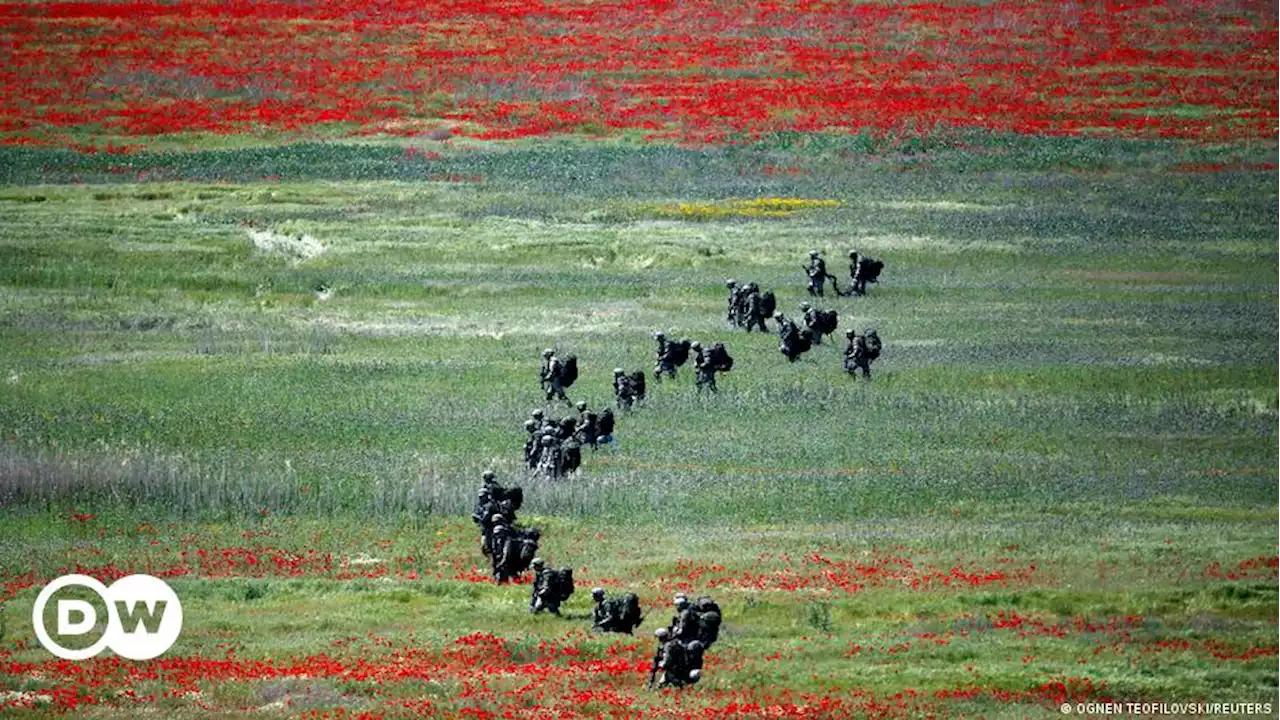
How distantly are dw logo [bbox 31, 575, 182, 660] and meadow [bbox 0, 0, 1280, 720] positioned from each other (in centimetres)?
39

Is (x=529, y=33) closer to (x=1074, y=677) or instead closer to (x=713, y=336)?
(x=713, y=336)

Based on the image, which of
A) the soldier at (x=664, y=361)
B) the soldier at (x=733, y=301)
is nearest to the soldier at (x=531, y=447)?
the soldier at (x=664, y=361)

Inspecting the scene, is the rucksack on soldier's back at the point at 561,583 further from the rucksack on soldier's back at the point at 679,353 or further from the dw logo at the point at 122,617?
the rucksack on soldier's back at the point at 679,353

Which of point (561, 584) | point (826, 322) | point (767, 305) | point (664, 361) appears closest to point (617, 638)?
point (561, 584)

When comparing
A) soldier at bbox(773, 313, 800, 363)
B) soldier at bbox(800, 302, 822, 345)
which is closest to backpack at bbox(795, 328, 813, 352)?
soldier at bbox(773, 313, 800, 363)

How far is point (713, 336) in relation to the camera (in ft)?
178

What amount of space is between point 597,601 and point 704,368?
1862 cm

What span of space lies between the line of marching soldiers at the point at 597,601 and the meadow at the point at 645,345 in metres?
0.32

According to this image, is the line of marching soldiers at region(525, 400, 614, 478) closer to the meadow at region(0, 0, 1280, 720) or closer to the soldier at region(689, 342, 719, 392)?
the meadow at region(0, 0, 1280, 720)

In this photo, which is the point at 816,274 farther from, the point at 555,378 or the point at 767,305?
the point at 555,378

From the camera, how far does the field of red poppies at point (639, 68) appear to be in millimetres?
91125

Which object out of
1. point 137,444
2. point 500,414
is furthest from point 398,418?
point 137,444

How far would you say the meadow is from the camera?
2791cm

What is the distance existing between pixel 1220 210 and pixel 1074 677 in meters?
50.2
